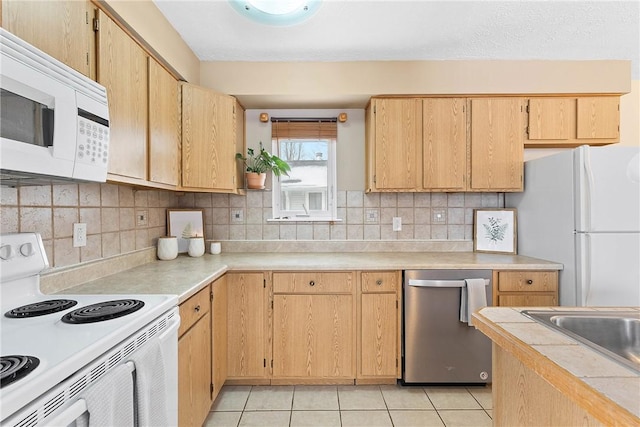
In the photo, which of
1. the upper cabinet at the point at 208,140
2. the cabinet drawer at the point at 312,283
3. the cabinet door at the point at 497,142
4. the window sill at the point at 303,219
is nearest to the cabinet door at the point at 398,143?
the cabinet door at the point at 497,142

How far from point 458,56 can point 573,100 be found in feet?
3.20

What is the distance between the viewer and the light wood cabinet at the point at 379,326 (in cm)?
222

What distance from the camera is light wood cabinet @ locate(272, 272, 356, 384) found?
2.21 meters

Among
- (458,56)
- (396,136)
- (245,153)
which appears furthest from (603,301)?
(245,153)

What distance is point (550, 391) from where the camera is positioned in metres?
0.89

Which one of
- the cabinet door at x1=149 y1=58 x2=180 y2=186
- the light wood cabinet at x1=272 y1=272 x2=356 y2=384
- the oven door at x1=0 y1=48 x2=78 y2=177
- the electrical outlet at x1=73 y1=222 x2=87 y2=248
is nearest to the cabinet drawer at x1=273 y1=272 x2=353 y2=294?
the light wood cabinet at x1=272 y1=272 x2=356 y2=384

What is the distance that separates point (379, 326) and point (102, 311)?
5.44 feet

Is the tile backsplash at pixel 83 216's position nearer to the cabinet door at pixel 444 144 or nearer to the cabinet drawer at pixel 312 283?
the cabinet drawer at pixel 312 283

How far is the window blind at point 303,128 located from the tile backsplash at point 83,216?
113 cm

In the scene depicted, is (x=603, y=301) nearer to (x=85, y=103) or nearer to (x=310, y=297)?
(x=310, y=297)

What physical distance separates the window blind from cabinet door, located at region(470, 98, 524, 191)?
3.73 feet

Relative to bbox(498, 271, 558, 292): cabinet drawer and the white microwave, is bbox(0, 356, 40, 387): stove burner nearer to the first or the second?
the white microwave

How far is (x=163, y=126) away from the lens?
77.6 inches

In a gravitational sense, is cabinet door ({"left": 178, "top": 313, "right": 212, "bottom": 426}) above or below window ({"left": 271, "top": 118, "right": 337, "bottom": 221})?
below
